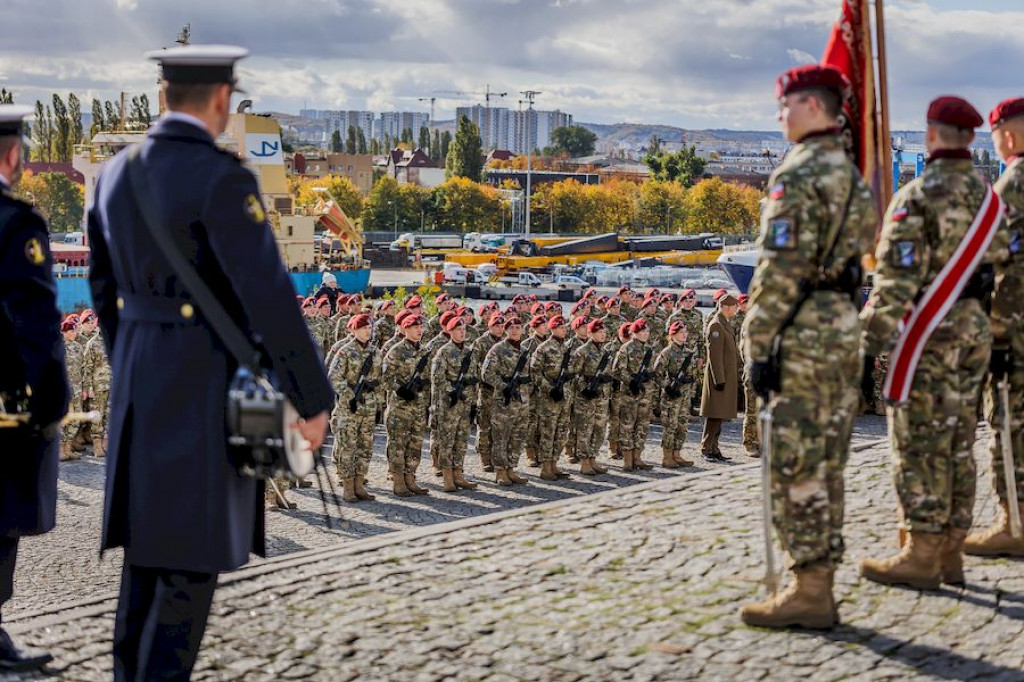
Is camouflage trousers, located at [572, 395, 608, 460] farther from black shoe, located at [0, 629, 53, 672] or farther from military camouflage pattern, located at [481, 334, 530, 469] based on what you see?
black shoe, located at [0, 629, 53, 672]

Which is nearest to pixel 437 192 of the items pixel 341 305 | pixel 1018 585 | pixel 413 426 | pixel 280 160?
pixel 280 160

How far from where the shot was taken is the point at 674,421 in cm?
1486

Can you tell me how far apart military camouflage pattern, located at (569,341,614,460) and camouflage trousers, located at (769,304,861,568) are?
9.07 metres

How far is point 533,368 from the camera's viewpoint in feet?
47.5

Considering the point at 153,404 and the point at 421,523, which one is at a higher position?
the point at 153,404

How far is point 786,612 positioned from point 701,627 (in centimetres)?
35

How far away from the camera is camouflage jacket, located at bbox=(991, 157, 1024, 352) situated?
20.7 ft

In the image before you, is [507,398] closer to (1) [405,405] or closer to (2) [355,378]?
(1) [405,405]

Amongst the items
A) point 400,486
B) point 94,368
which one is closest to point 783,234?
point 400,486

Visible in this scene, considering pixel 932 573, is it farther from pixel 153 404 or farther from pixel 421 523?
pixel 421 523

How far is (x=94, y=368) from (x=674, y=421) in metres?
6.65

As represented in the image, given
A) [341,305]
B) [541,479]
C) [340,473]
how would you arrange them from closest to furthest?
[340,473] → [541,479] → [341,305]

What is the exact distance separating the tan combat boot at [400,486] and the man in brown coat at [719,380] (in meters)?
3.94

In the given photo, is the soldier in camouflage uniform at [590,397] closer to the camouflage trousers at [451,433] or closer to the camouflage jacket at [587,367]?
the camouflage jacket at [587,367]
